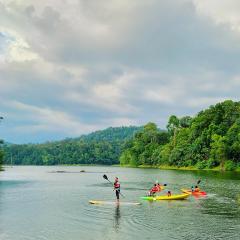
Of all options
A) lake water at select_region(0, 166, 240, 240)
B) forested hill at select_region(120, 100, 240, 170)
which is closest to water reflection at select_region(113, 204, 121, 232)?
lake water at select_region(0, 166, 240, 240)

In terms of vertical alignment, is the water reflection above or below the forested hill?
below

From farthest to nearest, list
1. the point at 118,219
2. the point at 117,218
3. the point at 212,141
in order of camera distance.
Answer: the point at 212,141
the point at 117,218
the point at 118,219

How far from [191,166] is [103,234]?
143 m

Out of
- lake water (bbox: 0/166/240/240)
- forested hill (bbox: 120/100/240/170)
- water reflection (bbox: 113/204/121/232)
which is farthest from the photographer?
forested hill (bbox: 120/100/240/170)

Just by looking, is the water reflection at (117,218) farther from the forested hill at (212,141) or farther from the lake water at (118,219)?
the forested hill at (212,141)

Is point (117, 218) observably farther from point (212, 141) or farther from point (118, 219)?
point (212, 141)

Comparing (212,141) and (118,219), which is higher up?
(212,141)

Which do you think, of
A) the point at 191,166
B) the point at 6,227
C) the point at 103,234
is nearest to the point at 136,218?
the point at 103,234

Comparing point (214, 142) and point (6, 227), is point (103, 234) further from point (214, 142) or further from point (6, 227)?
point (214, 142)

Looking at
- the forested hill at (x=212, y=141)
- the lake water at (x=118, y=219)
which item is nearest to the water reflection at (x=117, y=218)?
the lake water at (x=118, y=219)

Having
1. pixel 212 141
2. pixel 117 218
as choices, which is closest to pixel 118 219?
pixel 117 218

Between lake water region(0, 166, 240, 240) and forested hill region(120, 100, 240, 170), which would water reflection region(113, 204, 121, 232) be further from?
forested hill region(120, 100, 240, 170)

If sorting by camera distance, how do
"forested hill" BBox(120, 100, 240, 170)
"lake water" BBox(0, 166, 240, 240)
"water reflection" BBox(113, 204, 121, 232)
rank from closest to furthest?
1. "lake water" BBox(0, 166, 240, 240)
2. "water reflection" BBox(113, 204, 121, 232)
3. "forested hill" BBox(120, 100, 240, 170)

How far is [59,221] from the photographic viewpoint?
140 ft
